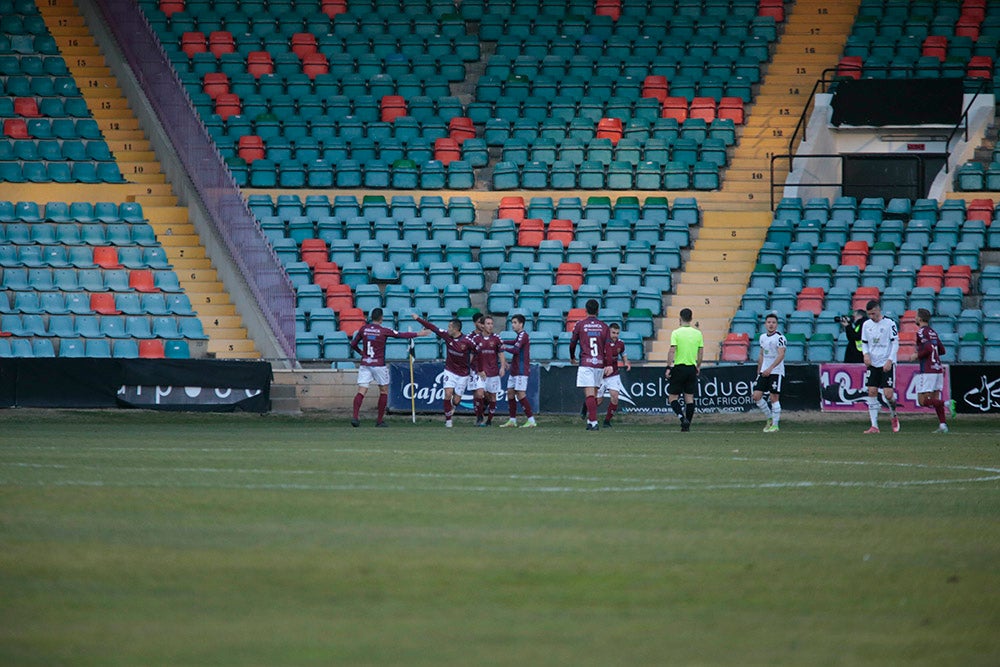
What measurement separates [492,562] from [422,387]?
19379mm

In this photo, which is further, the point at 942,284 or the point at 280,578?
the point at 942,284

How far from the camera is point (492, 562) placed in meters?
6.69

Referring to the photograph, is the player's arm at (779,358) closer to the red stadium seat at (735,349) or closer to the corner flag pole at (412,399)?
the red stadium seat at (735,349)

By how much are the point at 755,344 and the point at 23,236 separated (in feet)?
50.1

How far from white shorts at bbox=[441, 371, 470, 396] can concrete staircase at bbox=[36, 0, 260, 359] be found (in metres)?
4.78

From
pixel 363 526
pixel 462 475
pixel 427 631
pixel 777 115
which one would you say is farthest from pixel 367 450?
pixel 777 115

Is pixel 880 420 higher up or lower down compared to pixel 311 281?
lower down

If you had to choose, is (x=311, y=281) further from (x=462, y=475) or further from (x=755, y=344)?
(x=462, y=475)

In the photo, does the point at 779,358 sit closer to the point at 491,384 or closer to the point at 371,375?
the point at 491,384

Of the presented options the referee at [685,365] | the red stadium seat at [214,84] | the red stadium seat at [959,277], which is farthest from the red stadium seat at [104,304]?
the red stadium seat at [959,277]

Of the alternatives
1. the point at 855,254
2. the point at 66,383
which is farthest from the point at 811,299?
the point at 66,383

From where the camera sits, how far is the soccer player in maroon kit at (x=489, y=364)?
24.2 m

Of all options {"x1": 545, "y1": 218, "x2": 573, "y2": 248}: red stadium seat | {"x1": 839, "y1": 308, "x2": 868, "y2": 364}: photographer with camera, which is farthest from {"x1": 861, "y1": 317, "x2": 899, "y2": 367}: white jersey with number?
{"x1": 545, "y1": 218, "x2": 573, "y2": 248}: red stadium seat

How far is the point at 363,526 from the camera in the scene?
7.91 meters
